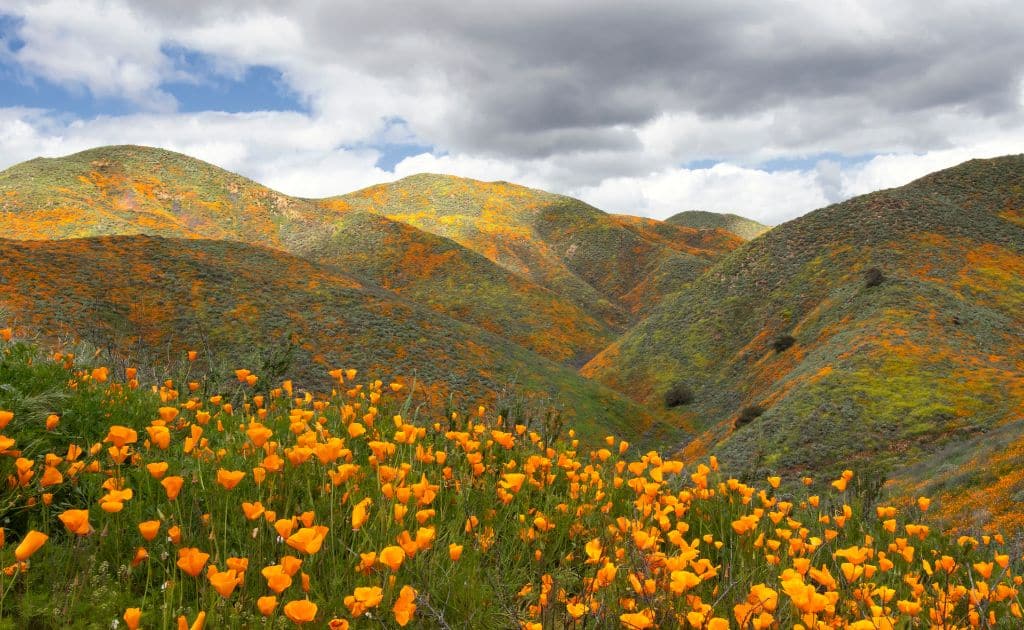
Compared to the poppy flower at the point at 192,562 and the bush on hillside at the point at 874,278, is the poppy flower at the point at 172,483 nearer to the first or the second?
the poppy flower at the point at 192,562

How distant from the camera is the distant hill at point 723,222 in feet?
430

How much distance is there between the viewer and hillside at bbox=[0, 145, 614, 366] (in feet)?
160

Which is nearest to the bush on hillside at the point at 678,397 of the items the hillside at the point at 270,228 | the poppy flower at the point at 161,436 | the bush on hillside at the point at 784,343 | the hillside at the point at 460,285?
the bush on hillside at the point at 784,343

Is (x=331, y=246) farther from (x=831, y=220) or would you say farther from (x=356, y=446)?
(x=356, y=446)

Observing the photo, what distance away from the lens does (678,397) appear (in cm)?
3416

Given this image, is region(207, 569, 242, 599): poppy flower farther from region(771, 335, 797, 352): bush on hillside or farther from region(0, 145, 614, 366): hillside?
region(0, 145, 614, 366): hillside

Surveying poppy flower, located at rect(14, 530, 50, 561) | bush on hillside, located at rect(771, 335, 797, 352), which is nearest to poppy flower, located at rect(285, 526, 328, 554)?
poppy flower, located at rect(14, 530, 50, 561)

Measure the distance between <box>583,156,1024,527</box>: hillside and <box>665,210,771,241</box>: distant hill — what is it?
3025 inches

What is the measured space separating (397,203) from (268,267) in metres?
64.1

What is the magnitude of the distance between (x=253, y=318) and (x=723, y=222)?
13470cm

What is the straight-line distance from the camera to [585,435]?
24875mm

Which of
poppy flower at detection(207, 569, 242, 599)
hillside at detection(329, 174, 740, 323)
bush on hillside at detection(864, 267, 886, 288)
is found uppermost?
hillside at detection(329, 174, 740, 323)

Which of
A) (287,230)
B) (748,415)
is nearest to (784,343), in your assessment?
(748,415)

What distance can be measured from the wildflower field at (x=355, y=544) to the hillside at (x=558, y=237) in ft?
186
